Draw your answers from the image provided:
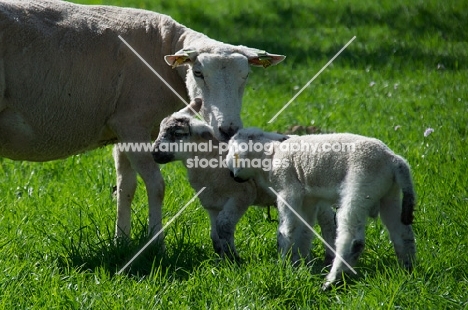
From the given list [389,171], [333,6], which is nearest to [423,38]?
[333,6]

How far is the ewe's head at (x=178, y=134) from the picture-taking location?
5.86m

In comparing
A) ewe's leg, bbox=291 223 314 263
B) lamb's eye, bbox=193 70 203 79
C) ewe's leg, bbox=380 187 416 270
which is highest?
lamb's eye, bbox=193 70 203 79

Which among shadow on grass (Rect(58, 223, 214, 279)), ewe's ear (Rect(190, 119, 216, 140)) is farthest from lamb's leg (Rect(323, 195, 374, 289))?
ewe's ear (Rect(190, 119, 216, 140))

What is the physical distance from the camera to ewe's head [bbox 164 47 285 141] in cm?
588

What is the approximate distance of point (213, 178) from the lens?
604 cm

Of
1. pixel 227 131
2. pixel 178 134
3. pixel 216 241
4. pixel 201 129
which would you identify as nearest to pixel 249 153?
pixel 227 131

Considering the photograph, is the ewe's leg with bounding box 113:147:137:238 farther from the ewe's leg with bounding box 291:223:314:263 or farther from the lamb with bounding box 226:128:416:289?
the ewe's leg with bounding box 291:223:314:263

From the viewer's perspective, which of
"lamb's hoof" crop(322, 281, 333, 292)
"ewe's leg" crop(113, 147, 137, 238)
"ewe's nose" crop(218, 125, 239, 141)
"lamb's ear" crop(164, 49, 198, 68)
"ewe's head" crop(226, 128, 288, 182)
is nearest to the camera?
"lamb's hoof" crop(322, 281, 333, 292)

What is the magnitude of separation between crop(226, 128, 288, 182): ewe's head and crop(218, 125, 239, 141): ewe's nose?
52 mm

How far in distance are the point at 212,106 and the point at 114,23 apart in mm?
1134

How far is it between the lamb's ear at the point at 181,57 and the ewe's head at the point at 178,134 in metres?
0.34

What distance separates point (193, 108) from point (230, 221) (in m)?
0.83

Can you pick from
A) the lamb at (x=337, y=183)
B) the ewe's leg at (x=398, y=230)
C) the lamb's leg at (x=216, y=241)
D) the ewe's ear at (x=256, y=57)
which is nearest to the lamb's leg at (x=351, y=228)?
the lamb at (x=337, y=183)

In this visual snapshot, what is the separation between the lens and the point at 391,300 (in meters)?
4.87
